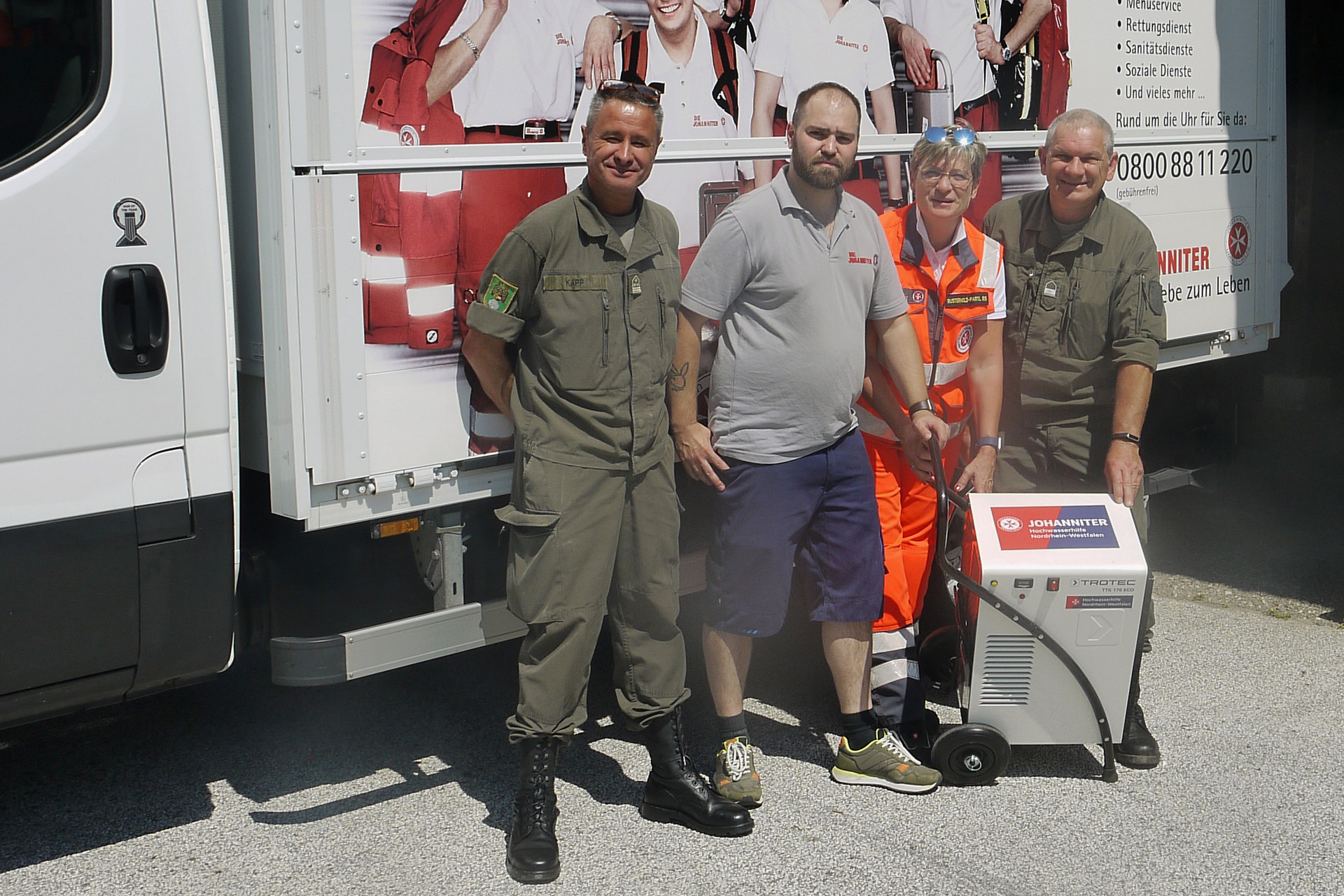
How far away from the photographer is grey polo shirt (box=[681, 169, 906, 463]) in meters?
3.41

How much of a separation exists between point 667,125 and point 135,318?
4.88 ft

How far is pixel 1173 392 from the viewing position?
5.74m

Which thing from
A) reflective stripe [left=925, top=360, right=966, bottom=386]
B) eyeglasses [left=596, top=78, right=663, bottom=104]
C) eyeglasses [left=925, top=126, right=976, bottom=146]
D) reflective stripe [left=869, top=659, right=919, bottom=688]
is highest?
eyeglasses [left=596, top=78, right=663, bottom=104]

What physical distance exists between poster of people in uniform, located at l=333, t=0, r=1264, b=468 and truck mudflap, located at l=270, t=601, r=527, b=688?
43 centimetres

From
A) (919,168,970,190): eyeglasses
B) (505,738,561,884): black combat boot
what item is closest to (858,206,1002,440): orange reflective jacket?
(919,168,970,190): eyeglasses

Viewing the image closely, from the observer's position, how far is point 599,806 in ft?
11.7

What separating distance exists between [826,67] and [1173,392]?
2633 millimetres

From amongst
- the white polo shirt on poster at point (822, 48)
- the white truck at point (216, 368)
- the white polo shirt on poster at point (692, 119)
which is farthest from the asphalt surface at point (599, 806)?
the white polo shirt on poster at point (822, 48)

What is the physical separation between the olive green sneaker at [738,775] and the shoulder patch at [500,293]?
1362 mm

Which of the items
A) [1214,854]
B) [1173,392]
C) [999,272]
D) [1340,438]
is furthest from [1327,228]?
[1214,854]

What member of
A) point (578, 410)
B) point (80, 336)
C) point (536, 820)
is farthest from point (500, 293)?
point (536, 820)

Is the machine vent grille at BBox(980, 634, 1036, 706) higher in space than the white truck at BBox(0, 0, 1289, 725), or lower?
lower

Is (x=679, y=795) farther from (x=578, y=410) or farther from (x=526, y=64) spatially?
(x=526, y=64)

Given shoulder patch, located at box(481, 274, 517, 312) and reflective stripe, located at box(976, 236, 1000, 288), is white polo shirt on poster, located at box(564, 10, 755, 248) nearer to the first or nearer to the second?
shoulder patch, located at box(481, 274, 517, 312)
